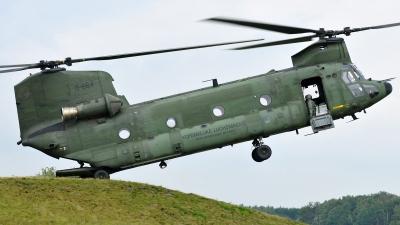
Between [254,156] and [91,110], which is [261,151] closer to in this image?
[254,156]

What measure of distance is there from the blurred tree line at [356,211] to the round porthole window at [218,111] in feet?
313

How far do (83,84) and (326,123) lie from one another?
36.2 feet

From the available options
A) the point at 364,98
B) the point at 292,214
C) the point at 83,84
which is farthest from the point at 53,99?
the point at 292,214

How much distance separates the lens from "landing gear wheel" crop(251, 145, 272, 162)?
3450 cm

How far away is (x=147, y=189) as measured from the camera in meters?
32.5

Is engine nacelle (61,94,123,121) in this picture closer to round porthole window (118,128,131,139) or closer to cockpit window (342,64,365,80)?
round porthole window (118,128,131,139)

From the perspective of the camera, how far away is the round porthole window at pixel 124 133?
110 ft

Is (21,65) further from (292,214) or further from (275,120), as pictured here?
(292,214)

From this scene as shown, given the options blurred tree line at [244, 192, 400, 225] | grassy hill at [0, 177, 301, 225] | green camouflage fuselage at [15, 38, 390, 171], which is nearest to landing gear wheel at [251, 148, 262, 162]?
green camouflage fuselage at [15, 38, 390, 171]

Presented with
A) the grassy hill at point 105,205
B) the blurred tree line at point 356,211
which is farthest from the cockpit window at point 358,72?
the blurred tree line at point 356,211

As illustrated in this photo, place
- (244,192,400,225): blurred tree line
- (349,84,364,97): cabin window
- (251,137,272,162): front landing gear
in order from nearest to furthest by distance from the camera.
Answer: (251,137,272,162): front landing gear → (349,84,364,97): cabin window → (244,192,400,225): blurred tree line

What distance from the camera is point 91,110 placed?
33.5 m

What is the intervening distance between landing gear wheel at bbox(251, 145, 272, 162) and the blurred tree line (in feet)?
308

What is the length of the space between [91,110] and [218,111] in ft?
18.5
